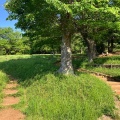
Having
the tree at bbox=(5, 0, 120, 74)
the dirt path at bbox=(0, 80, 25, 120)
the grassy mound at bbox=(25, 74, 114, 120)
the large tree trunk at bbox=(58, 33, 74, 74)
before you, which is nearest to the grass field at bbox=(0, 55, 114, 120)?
the grassy mound at bbox=(25, 74, 114, 120)

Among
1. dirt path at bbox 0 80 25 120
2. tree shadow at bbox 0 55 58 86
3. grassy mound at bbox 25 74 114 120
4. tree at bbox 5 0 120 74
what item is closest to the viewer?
grassy mound at bbox 25 74 114 120

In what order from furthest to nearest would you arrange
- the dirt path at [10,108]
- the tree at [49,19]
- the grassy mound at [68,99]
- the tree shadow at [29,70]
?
the tree shadow at [29,70] → the tree at [49,19] → the dirt path at [10,108] → the grassy mound at [68,99]

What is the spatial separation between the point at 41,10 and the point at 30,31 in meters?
3.38

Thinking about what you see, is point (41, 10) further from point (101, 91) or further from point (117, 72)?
point (117, 72)

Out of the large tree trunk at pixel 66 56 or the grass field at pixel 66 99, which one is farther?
the large tree trunk at pixel 66 56

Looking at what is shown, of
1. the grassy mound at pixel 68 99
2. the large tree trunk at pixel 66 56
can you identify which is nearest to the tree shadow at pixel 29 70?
the large tree trunk at pixel 66 56

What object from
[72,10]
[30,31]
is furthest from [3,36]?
[72,10]

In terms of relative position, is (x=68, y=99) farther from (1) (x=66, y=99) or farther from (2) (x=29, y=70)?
(2) (x=29, y=70)

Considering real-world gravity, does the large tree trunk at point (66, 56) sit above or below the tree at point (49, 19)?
below

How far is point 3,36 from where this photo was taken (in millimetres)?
81125

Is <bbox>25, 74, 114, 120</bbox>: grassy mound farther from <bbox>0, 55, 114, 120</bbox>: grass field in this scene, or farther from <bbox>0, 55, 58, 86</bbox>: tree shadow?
<bbox>0, 55, 58, 86</bbox>: tree shadow

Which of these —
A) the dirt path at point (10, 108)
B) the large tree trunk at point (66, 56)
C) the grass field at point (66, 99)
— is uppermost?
the large tree trunk at point (66, 56)

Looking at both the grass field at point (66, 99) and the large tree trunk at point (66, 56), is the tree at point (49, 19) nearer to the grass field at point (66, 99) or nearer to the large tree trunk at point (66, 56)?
the large tree trunk at point (66, 56)

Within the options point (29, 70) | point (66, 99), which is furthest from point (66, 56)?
point (29, 70)
